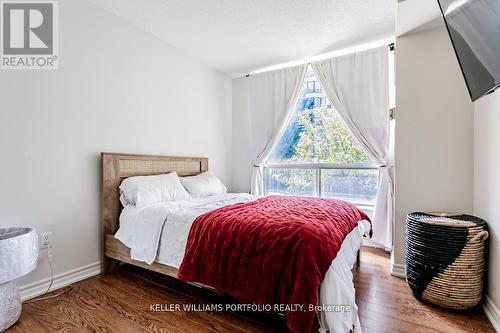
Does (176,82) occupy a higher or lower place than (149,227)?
higher

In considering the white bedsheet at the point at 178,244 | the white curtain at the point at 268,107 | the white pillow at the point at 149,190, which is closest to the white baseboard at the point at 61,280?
the white bedsheet at the point at 178,244

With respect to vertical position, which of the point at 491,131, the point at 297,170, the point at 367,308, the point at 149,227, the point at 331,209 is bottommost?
the point at 367,308

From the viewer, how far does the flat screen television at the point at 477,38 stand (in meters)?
1.09

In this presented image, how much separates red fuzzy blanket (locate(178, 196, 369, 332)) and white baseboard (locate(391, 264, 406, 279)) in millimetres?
927

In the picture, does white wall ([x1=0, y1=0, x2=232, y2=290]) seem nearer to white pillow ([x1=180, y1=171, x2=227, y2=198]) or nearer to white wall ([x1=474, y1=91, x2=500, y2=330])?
white pillow ([x1=180, y1=171, x2=227, y2=198])

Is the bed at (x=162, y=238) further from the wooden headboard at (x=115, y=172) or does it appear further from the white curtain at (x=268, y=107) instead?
the white curtain at (x=268, y=107)

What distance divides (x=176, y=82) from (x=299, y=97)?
1.77m

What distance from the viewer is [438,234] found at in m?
1.70

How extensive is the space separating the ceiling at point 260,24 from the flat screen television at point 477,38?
1206 millimetres

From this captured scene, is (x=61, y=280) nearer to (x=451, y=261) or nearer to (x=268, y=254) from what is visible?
(x=268, y=254)

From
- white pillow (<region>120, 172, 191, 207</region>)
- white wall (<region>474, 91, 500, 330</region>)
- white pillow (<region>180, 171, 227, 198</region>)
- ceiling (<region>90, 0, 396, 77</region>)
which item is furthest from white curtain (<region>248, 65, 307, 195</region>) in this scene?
white wall (<region>474, 91, 500, 330</region>)

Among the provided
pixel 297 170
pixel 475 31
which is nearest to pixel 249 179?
pixel 297 170

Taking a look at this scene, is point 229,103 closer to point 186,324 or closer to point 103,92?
point 103,92

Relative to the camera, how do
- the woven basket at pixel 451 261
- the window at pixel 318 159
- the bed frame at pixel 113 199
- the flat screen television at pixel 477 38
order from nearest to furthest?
the flat screen television at pixel 477 38, the woven basket at pixel 451 261, the bed frame at pixel 113 199, the window at pixel 318 159
